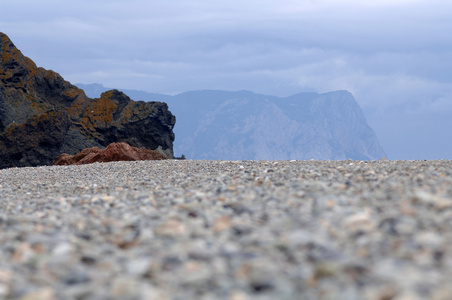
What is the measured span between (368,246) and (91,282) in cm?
216

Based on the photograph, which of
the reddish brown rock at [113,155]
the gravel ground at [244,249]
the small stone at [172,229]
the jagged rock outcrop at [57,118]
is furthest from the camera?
the jagged rock outcrop at [57,118]

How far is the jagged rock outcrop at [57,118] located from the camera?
29766mm

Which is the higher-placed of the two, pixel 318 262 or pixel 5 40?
pixel 5 40

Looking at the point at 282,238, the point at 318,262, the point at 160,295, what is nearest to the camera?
the point at 160,295

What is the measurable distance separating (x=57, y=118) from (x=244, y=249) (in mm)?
28884

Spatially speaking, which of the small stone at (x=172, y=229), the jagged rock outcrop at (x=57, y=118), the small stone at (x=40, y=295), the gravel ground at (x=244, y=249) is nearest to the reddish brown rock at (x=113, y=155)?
the jagged rock outcrop at (x=57, y=118)

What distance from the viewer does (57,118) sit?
100 ft

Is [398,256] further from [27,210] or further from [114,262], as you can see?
[27,210]

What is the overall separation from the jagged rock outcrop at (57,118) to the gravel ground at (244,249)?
2523 cm

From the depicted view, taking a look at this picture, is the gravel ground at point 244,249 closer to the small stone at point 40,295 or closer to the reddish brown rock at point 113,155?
the small stone at point 40,295

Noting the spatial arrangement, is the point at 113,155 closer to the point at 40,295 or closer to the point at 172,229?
the point at 172,229

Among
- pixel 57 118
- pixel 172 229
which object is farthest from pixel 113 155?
pixel 172 229

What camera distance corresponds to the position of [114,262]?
3.91 meters

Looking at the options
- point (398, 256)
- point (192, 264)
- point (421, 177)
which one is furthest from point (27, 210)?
point (421, 177)
